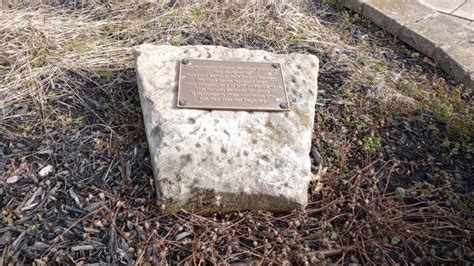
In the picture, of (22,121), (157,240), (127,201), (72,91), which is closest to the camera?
(157,240)

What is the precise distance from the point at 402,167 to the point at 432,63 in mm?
1361

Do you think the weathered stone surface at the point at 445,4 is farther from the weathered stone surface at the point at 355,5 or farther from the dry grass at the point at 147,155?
the dry grass at the point at 147,155

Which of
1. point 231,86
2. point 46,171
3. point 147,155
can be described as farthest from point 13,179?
point 231,86

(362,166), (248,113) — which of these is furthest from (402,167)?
(248,113)

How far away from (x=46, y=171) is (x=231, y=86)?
115 cm

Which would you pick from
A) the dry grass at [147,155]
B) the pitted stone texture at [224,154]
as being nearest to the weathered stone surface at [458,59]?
the dry grass at [147,155]

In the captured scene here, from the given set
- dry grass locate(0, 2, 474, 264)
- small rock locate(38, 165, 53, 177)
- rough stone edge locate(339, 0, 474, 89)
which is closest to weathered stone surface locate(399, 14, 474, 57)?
rough stone edge locate(339, 0, 474, 89)

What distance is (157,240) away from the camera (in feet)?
6.60

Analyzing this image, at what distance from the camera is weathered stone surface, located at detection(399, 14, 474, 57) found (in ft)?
11.3

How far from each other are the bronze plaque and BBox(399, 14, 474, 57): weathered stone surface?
5.32 feet

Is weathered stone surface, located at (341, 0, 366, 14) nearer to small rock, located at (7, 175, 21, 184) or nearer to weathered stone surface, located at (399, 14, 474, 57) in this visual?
weathered stone surface, located at (399, 14, 474, 57)

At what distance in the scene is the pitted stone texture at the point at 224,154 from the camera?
2062 mm

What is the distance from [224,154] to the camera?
213 centimetres

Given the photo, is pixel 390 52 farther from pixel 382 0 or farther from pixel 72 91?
pixel 72 91
